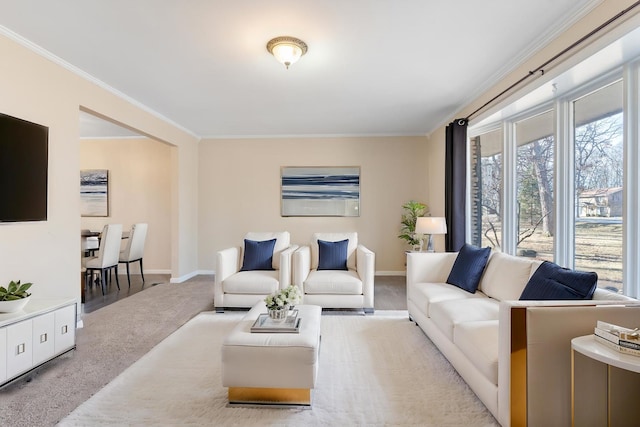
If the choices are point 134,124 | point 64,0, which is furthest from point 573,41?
point 134,124

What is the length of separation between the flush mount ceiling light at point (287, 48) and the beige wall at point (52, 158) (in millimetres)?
2045

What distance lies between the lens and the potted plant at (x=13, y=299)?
7.48ft

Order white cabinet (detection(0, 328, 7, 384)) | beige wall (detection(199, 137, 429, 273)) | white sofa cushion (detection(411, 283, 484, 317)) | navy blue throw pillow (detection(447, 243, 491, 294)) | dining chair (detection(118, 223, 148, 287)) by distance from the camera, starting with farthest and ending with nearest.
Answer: beige wall (detection(199, 137, 429, 273)) → dining chair (detection(118, 223, 148, 287)) → navy blue throw pillow (detection(447, 243, 491, 294)) → white sofa cushion (detection(411, 283, 484, 317)) → white cabinet (detection(0, 328, 7, 384))

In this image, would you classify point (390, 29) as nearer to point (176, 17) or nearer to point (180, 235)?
point (176, 17)

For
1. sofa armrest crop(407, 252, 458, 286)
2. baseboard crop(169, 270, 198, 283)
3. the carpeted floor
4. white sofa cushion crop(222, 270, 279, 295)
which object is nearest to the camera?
the carpeted floor

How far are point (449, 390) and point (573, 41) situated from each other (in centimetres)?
261

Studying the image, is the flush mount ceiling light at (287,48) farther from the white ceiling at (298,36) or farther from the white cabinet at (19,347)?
the white cabinet at (19,347)

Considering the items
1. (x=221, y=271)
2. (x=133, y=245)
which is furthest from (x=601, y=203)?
(x=133, y=245)

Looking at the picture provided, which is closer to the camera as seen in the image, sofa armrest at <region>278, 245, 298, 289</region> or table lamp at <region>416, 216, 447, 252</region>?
sofa armrest at <region>278, 245, 298, 289</region>

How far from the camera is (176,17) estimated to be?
2.38 metres

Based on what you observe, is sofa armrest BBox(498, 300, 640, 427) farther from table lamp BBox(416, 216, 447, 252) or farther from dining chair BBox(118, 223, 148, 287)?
dining chair BBox(118, 223, 148, 287)

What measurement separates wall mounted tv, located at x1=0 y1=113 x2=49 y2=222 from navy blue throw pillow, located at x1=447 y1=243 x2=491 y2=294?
3830 millimetres

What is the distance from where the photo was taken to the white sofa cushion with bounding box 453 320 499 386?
1827mm

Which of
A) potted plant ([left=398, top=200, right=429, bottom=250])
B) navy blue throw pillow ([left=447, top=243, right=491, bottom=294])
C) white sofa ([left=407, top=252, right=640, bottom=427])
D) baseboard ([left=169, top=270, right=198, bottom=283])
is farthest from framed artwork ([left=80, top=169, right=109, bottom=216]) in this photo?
white sofa ([left=407, top=252, right=640, bottom=427])
